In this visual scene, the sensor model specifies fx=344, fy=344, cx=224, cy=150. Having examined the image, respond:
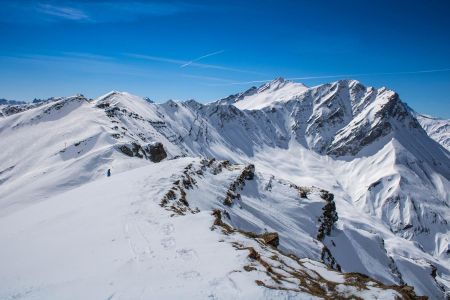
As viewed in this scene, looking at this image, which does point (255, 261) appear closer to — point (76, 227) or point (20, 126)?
point (76, 227)

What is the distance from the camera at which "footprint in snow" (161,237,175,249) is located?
19.1 metres

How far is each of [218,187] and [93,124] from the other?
235ft

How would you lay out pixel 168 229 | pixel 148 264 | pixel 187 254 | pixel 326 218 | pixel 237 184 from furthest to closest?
pixel 326 218, pixel 237 184, pixel 168 229, pixel 187 254, pixel 148 264

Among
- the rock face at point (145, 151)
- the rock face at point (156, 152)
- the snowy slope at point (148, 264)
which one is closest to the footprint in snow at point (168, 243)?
the snowy slope at point (148, 264)

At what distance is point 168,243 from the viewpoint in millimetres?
19562

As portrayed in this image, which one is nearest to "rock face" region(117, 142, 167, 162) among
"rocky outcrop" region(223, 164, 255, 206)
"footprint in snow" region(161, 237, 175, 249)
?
"rocky outcrop" region(223, 164, 255, 206)

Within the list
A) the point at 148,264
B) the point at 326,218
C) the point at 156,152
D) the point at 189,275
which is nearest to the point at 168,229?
the point at 148,264

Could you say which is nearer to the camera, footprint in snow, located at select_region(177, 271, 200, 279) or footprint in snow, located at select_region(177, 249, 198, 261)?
footprint in snow, located at select_region(177, 271, 200, 279)

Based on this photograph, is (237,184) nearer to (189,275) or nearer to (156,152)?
(156,152)

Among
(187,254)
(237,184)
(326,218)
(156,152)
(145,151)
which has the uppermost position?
(145,151)

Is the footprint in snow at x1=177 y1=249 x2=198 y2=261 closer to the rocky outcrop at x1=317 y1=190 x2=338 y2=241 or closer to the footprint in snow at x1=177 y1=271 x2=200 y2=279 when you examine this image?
the footprint in snow at x1=177 y1=271 x2=200 y2=279

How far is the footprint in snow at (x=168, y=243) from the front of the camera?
19078 mm

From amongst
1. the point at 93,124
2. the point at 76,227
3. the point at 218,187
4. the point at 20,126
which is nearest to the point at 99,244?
the point at 76,227

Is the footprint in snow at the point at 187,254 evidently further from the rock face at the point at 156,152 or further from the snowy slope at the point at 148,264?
the rock face at the point at 156,152
